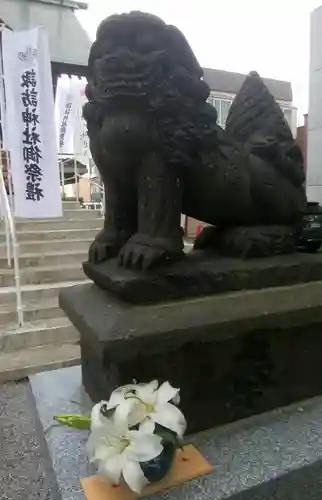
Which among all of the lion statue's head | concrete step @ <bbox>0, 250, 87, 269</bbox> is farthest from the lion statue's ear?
concrete step @ <bbox>0, 250, 87, 269</bbox>

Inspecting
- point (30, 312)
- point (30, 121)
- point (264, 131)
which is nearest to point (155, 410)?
point (264, 131)

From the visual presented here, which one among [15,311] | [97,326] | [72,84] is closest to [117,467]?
[97,326]

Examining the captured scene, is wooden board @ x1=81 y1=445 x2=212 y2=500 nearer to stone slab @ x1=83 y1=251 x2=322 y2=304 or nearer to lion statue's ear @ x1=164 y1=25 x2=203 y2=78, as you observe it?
stone slab @ x1=83 y1=251 x2=322 y2=304

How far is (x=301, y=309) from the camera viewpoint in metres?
1.00

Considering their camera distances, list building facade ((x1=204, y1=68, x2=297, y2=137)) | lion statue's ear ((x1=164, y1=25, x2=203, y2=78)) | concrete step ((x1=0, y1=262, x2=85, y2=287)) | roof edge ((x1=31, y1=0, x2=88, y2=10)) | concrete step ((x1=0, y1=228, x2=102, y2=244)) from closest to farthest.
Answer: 1. lion statue's ear ((x1=164, y1=25, x2=203, y2=78))
2. concrete step ((x1=0, y1=262, x2=85, y2=287))
3. concrete step ((x1=0, y1=228, x2=102, y2=244))
4. roof edge ((x1=31, y1=0, x2=88, y2=10))
5. building facade ((x1=204, y1=68, x2=297, y2=137))

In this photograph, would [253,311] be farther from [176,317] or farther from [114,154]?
[114,154]

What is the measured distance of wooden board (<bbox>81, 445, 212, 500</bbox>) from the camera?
2.45ft

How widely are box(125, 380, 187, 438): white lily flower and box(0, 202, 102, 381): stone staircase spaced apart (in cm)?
134

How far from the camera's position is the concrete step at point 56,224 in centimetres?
360

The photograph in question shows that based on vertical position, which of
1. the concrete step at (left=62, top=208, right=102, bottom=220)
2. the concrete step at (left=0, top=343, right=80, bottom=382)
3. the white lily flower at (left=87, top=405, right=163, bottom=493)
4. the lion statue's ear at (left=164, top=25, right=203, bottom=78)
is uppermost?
the lion statue's ear at (left=164, top=25, right=203, bottom=78)

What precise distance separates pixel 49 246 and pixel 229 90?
310 cm

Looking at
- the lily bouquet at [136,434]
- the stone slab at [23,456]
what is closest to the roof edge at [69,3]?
the stone slab at [23,456]

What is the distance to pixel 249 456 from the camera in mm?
882

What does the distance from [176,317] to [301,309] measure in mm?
341
